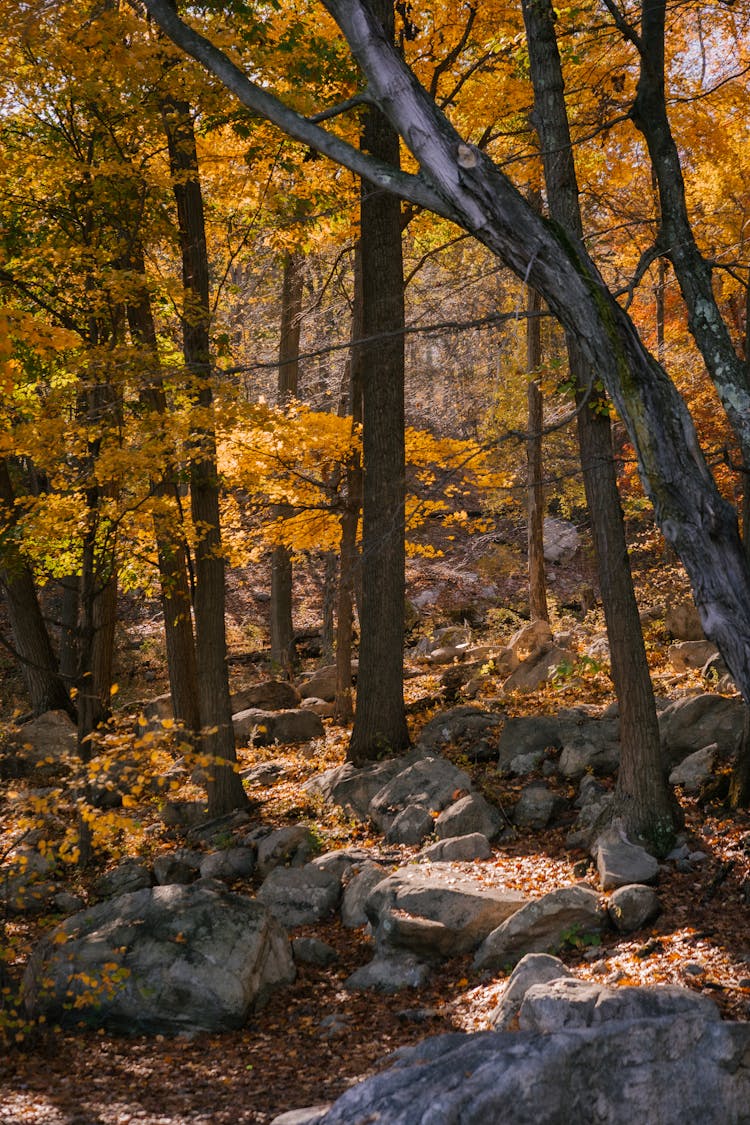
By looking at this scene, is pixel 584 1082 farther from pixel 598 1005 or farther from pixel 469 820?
pixel 469 820

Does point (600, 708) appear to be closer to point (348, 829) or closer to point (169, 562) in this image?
point (348, 829)

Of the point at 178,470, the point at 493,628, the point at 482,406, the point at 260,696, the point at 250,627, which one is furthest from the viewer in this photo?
the point at 482,406

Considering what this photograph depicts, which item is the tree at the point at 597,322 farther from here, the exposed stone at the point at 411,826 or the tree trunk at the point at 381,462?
the tree trunk at the point at 381,462

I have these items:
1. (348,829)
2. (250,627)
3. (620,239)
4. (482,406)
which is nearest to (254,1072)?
(348,829)

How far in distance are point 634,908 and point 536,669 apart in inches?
263

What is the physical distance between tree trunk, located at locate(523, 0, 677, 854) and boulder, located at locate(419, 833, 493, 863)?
1.15 meters

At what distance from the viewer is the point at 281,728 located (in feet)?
42.3

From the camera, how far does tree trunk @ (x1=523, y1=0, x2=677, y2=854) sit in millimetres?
6848

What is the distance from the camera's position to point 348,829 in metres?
9.12

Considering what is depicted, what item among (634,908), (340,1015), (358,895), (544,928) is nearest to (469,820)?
(358,895)

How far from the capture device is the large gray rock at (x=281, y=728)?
507 inches

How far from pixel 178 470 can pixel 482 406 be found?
59.7ft

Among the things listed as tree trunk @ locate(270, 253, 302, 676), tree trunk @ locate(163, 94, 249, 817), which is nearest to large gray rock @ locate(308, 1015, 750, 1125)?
tree trunk @ locate(163, 94, 249, 817)

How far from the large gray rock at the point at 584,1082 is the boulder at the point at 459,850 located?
4032 millimetres
